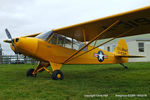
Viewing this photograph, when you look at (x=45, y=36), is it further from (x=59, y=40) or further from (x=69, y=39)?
(x=69, y=39)

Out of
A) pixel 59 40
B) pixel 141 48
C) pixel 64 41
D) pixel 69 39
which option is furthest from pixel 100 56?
pixel 141 48

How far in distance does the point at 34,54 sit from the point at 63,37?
1.75 meters

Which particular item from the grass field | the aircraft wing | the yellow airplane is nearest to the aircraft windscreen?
the yellow airplane

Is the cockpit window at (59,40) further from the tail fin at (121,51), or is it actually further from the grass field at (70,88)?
the tail fin at (121,51)

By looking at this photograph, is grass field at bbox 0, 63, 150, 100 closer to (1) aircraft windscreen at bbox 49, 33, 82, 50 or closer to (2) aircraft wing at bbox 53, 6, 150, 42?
(1) aircraft windscreen at bbox 49, 33, 82, 50

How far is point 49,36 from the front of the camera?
21.6ft

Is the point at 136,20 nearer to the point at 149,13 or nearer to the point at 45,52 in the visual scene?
the point at 149,13

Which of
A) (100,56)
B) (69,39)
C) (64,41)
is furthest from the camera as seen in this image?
(100,56)

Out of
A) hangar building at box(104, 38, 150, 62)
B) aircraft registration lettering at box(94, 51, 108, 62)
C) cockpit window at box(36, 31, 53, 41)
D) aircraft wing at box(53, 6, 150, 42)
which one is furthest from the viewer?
hangar building at box(104, 38, 150, 62)

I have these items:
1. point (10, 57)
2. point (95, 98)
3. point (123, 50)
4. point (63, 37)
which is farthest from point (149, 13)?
point (10, 57)

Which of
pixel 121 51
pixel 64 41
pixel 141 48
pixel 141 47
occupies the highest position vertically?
pixel 141 47

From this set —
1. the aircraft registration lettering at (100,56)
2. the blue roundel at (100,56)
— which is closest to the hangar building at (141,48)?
the aircraft registration lettering at (100,56)

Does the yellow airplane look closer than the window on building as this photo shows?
Yes

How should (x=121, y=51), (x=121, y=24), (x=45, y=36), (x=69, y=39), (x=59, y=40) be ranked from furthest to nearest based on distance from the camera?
(x=121, y=51), (x=69, y=39), (x=59, y=40), (x=45, y=36), (x=121, y=24)
